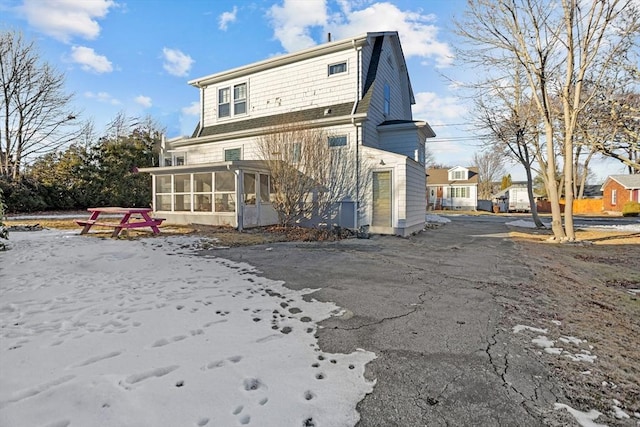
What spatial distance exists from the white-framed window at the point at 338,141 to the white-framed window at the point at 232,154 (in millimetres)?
4699

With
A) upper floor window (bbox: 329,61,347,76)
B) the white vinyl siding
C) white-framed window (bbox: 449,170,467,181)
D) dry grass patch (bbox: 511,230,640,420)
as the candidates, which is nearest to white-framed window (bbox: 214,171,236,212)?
the white vinyl siding

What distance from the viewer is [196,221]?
12836 mm

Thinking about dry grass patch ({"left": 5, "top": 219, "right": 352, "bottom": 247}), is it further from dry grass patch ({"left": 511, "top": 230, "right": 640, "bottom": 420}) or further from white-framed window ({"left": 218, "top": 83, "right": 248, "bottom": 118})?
white-framed window ({"left": 218, "top": 83, "right": 248, "bottom": 118})

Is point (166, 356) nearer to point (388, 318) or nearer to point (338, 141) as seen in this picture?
point (388, 318)

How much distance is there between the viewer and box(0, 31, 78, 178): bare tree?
68.0 ft

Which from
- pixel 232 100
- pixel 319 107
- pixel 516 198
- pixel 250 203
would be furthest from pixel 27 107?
pixel 516 198

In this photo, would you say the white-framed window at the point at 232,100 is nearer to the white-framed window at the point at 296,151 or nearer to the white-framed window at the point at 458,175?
the white-framed window at the point at 296,151

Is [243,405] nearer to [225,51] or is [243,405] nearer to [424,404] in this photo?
[424,404]

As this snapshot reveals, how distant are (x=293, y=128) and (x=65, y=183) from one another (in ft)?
55.9

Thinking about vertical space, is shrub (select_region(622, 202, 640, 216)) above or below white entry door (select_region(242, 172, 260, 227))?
below

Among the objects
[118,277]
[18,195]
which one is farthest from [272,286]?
[18,195]

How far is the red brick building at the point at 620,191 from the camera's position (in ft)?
117

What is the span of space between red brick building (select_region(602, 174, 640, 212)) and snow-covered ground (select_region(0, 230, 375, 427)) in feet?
152

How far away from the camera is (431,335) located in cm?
327
